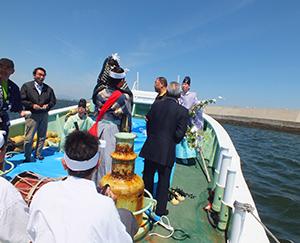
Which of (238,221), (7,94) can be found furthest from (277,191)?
(7,94)

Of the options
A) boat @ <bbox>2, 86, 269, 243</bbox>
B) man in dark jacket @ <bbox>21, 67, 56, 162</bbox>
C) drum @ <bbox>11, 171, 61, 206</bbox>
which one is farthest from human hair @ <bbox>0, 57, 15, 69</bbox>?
drum @ <bbox>11, 171, 61, 206</bbox>

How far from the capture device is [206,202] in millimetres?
3965

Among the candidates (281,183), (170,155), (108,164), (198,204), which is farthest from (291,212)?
(108,164)

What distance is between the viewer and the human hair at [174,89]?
3.37m

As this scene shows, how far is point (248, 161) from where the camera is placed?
40.4 ft

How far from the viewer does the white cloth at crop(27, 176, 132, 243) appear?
1.22 meters

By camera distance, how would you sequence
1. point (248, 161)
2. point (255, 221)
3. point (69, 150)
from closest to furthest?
point (69, 150)
point (255, 221)
point (248, 161)

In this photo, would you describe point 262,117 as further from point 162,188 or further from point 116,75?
point 116,75

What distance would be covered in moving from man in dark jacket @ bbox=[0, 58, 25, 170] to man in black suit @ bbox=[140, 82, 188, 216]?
1998 mm

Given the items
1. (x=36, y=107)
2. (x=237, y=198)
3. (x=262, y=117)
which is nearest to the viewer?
(x=237, y=198)

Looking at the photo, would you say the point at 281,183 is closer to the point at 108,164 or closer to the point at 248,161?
the point at 248,161

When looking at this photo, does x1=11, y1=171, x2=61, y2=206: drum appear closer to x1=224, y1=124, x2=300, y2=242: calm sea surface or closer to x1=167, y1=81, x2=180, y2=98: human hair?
x1=167, y1=81, x2=180, y2=98: human hair

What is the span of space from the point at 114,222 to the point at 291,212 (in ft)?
21.0

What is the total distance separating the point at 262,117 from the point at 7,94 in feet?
135
